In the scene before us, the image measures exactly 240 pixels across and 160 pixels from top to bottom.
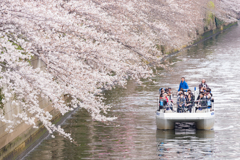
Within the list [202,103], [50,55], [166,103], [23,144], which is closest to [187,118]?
[166,103]

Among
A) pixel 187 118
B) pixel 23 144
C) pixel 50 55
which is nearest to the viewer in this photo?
pixel 50 55

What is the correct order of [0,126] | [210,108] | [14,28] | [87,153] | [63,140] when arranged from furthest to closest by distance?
[210,108], [63,140], [87,153], [0,126], [14,28]

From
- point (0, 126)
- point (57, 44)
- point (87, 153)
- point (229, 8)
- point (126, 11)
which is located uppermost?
point (229, 8)

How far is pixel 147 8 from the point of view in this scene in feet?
102

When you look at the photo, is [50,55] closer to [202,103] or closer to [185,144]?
[185,144]

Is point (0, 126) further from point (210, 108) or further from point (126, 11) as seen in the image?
point (126, 11)

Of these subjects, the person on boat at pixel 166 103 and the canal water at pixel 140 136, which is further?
the person on boat at pixel 166 103

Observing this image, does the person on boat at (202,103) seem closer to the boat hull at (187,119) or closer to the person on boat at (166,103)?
the boat hull at (187,119)

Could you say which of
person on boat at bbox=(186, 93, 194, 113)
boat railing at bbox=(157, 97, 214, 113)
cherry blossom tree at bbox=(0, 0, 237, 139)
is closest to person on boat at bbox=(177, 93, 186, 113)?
boat railing at bbox=(157, 97, 214, 113)

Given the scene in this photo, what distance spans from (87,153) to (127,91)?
604 inches

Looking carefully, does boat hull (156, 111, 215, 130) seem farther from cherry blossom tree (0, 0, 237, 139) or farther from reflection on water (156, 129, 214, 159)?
cherry blossom tree (0, 0, 237, 139)

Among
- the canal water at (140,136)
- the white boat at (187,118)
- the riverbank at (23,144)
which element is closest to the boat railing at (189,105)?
the white boat at (187,118)

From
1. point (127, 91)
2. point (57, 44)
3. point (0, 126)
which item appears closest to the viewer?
point (57, 44)

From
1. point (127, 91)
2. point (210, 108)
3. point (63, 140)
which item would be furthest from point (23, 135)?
point (127, 91)
